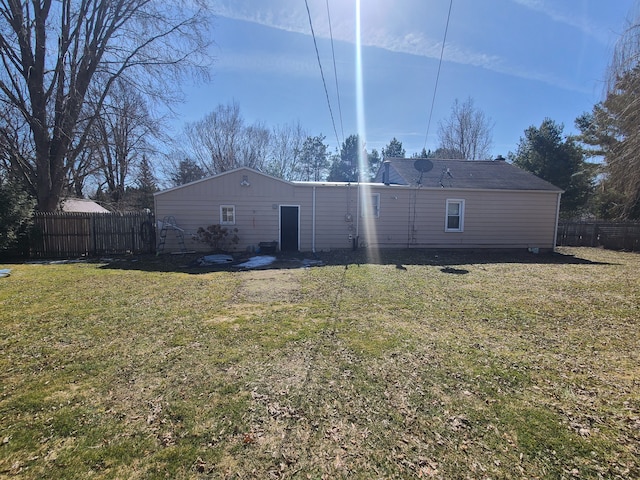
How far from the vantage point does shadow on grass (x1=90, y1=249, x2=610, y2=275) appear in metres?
9.67

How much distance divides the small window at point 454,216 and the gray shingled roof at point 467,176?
30.9 inches

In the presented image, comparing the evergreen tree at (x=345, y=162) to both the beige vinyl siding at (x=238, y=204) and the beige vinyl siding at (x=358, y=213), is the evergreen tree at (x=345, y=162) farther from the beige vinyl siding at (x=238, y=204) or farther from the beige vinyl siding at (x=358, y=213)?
the beige vinyl siding at (x=238, y=204)

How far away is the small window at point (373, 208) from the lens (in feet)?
42.7

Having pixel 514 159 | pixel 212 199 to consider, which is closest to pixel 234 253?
pixel 212 199

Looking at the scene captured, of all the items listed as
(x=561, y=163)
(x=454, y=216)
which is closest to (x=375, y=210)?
(x=454, y=216)

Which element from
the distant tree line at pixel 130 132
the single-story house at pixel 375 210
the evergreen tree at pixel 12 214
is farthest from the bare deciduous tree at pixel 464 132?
the evergreen tree at pixel 12 214

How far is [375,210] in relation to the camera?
13.1m

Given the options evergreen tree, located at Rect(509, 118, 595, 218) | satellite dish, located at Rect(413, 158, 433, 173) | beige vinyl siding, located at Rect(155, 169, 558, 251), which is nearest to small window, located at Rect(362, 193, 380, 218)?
beige vinyl siding, located at Rect(155, 169, 558, 251)

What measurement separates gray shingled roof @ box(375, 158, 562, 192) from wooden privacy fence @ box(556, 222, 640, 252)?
538 centimetres

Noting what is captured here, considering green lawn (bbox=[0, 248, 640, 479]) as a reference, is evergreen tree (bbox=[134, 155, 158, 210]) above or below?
above

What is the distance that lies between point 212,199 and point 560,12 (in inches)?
486

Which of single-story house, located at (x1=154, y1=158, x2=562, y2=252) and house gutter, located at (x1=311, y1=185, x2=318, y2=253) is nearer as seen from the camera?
single-story house, located at (x1=154, y1=158, x2=562, y2=252)

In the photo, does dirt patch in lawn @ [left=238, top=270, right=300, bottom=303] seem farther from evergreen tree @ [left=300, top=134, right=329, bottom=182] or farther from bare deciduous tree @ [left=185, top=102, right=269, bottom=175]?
evergreen tree @ [left=300, top=134, right=329, bottom=182]

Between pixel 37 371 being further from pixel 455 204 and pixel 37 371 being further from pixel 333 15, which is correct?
pixel 455 204
